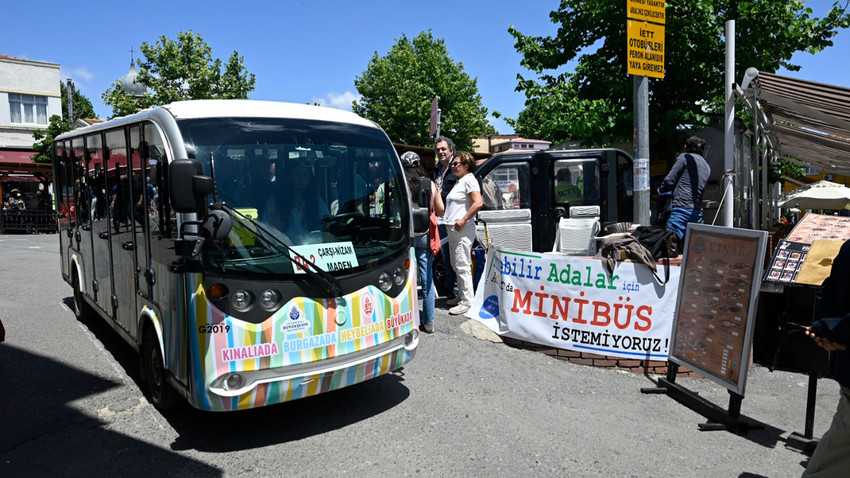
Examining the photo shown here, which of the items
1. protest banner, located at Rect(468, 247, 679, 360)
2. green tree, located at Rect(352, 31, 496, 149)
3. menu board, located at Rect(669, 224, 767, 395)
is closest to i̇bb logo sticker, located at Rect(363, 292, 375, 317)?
protest banner, located at Rect(468, 247, 679, 360)

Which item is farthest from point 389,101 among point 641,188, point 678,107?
point 641,188

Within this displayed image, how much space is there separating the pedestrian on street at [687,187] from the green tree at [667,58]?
466 centimetres

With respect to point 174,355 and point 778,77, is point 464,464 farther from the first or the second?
point 778,77

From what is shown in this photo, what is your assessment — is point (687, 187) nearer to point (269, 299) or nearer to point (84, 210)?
point (269, 299)

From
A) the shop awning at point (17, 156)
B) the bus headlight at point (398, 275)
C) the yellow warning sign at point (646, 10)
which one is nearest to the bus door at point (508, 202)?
the yellow warning sign at point (646, 10)

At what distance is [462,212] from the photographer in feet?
23.8

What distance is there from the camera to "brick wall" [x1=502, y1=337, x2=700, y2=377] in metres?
5.86

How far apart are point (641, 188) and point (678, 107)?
6.02 meters

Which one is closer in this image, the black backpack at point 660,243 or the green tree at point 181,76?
the black backpack at point 660,243

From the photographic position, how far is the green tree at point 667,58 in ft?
38.1

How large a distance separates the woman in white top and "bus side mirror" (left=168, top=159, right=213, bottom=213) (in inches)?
153

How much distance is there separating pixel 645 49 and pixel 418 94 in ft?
104

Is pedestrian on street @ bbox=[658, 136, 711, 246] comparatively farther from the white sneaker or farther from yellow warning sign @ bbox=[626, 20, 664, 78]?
the white sneaker

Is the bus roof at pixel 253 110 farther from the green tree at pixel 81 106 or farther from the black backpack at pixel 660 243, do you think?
the green tree at pixel 81 106
